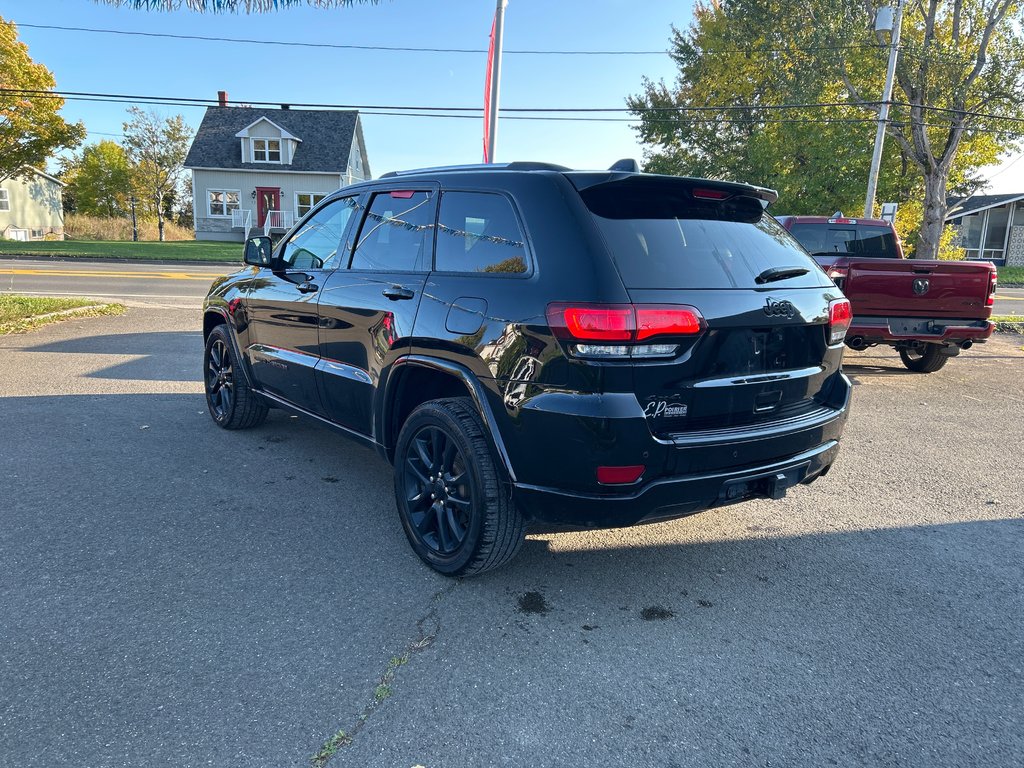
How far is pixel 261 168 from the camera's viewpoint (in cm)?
4088

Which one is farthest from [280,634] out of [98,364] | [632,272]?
[98,364]

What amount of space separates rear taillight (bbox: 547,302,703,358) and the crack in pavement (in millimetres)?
A: 1321

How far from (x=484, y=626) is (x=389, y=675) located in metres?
0.51

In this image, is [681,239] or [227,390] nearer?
[681,239]

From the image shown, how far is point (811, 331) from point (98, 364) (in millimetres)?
7827

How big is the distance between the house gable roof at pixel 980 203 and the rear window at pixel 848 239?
37308mm

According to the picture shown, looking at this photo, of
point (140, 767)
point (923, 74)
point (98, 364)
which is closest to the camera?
point (140, 767)

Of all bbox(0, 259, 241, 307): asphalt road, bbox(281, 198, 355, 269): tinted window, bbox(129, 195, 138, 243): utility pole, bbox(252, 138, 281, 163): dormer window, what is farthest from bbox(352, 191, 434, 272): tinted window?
bbox(129, 195, 138, 243): utility pole

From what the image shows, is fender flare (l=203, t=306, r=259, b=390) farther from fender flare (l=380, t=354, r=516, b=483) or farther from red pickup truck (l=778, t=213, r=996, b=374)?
red pickup truck (l=778, t=213, r=996, b=374)

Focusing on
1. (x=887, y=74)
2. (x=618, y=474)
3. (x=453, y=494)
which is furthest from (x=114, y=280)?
(x=887, y=74)

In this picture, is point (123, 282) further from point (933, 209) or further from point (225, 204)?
point (225, 204)

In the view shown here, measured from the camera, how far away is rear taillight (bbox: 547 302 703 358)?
2770 mm

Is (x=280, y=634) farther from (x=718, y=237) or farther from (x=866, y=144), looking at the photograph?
(x=866, y=144)

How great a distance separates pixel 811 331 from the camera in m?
3.40
